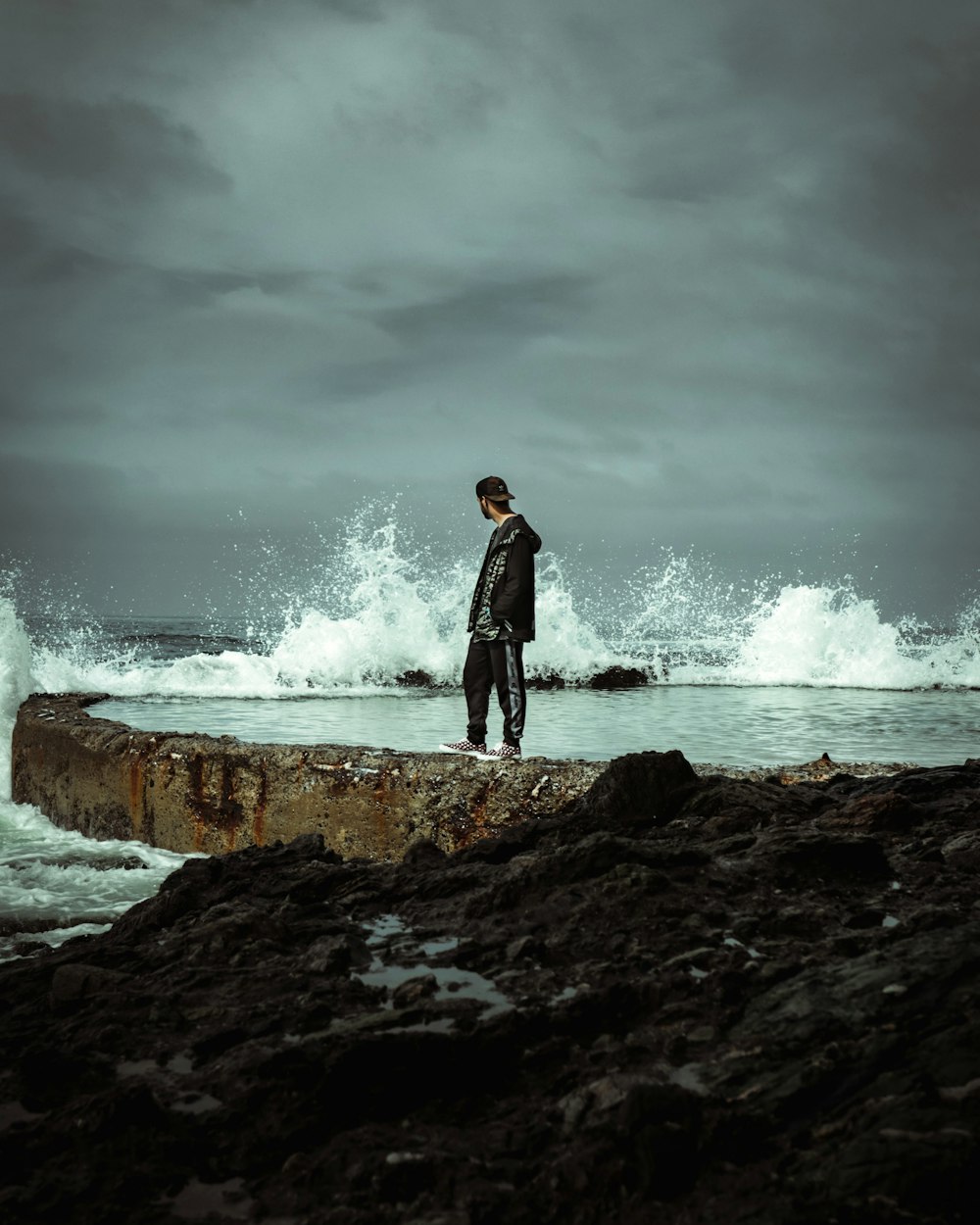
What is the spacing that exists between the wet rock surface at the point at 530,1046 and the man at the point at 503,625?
2380mm

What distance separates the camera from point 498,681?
19.3 feet

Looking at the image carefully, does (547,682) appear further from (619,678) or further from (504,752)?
(504,752)

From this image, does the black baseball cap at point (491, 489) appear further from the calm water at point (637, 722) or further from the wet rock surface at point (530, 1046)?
the wet rock surface at point (530, 1046)

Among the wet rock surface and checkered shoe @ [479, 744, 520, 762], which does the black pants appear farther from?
the wet rock surface

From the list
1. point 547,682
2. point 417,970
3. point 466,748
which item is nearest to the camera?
point 417,970

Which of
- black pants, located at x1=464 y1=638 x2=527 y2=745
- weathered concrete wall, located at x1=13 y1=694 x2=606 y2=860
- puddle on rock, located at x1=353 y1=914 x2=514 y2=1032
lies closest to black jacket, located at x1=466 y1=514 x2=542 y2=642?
black pants, located at x1=464 y1=638 x2=527 y2=745

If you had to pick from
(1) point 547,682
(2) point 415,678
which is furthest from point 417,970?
(2) point 415,678

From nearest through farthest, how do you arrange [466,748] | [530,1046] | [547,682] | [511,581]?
[530,1046]
[466,748]
[511,581]
[547,682]

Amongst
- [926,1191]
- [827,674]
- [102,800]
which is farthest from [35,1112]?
[827,674]

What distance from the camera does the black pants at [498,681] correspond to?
5777 millimetres

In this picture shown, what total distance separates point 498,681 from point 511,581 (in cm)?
59

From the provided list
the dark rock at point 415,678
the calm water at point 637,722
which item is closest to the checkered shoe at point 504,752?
the calm water at point 637,722

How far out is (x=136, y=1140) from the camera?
6.32 ft

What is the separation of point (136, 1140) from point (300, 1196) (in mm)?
373
